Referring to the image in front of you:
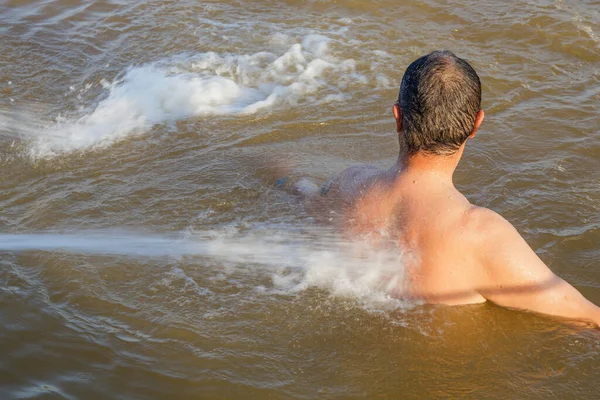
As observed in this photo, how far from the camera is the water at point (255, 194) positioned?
3238 millimetres

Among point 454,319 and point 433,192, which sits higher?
point 433,192

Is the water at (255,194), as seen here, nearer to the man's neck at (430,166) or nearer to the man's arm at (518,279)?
the man's arm at (518,279)

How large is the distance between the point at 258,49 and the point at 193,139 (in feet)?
6.53

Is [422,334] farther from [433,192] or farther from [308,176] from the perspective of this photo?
[308,176]

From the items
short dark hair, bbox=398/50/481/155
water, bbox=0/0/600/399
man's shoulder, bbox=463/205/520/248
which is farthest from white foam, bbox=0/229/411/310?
short dark hair, bbox=398/50/481/155

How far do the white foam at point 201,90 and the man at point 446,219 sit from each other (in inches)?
114

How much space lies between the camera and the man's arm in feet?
10.1

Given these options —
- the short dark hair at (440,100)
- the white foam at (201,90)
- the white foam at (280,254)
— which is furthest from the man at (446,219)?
the white foam at (201,90)

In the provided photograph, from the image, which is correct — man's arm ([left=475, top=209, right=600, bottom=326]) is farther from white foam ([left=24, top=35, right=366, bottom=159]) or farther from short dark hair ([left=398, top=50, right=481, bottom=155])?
white foam ([left=24, top=35, right=366, bottom=159])

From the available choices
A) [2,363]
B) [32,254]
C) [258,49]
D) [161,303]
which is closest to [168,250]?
[161,303]

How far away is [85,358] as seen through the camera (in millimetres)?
3270

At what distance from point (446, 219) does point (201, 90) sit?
12.1ft

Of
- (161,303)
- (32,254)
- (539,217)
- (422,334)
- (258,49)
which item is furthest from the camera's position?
(258,49)

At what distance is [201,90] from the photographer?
6332mm
